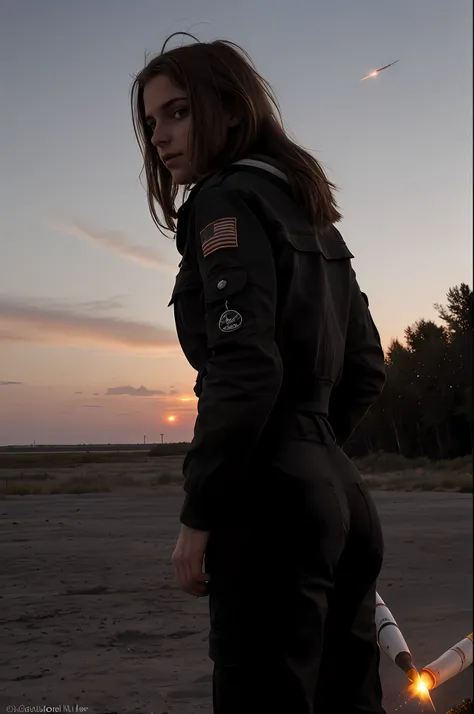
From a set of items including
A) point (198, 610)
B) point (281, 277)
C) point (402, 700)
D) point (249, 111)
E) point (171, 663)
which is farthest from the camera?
point (198, 610)

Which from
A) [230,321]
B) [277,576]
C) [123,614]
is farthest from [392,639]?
[123,614]

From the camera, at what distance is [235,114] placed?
60.8 inches

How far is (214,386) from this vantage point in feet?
4.06

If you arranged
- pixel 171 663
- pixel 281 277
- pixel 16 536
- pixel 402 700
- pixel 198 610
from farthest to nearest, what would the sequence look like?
1. pixel 16 536
2. pixel 198 610
3. pixel 171 663
4. pixel 402 700
5. pixel 281 277

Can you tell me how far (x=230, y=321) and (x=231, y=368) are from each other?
8 centimetres

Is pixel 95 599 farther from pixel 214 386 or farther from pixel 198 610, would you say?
pixel 214 386

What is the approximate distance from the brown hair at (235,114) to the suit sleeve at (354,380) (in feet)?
0.83

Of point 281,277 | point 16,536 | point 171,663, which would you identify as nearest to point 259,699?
point 281,277

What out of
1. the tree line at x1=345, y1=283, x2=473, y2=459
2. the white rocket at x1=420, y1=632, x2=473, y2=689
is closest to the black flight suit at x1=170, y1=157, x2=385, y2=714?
the white rocket at x1=420, y1=632, x2=473, y2=689

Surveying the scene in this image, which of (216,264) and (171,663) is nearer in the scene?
(216,264)

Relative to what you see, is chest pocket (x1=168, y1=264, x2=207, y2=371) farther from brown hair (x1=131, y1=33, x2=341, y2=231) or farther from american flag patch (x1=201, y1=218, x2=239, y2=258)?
brown hair (x1=131, y1=33, x2=341, y2=231)

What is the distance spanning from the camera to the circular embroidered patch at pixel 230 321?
1242 mm

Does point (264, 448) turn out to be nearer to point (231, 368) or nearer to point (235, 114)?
point (231, 368)

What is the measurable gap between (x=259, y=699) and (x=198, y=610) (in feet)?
12.6
